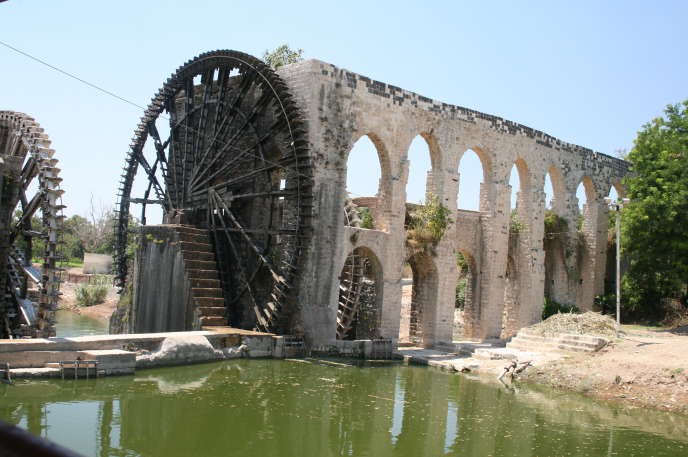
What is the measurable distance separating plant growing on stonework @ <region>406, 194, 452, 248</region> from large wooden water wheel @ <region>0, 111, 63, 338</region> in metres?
8.17

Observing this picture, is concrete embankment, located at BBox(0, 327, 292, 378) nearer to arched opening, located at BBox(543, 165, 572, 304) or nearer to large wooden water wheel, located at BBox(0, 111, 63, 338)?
large wooden water wheel, located at BBox(0, 111, 63, 338)

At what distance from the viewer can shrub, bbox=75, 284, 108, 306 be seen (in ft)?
89.2

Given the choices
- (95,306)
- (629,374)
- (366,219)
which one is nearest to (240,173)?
(366,219)

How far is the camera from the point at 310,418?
28.3ft

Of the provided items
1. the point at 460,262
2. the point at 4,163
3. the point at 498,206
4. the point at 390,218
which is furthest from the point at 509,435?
the point at 460,262

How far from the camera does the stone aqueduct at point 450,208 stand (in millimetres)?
14398

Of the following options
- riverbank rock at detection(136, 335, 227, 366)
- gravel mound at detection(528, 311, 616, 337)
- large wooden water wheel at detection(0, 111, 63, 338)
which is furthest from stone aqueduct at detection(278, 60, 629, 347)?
large wooden water wheel at detection(0, 111, 63, 338)

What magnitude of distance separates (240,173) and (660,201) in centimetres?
1073

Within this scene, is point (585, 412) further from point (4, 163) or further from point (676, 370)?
point (4, 163)

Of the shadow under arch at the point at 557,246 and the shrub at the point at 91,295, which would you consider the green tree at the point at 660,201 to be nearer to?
the shadow under arch at the point at 557,246

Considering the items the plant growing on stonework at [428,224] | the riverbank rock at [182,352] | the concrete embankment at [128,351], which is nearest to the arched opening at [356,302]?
the plant growing on stonework at [428,224]

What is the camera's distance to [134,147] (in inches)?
709

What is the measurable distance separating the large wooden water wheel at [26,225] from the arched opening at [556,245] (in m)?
14.4

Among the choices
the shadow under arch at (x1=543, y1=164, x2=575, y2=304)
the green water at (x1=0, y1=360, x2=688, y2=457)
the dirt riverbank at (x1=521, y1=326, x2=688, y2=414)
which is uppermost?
the shadow under arch at (x1=543, y1=164, x2=575, y2=304)
